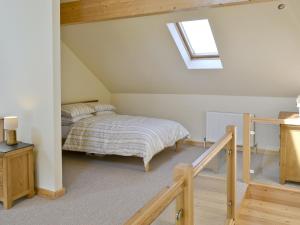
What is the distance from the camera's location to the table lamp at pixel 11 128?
3059 millimetres

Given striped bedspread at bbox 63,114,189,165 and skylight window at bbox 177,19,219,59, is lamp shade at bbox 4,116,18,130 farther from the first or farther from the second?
skylight window at bbox 177,19,219,59

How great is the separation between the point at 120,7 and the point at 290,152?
2546 mm

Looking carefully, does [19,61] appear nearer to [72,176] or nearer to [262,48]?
[72,176]

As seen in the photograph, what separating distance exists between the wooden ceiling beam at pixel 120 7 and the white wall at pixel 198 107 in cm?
237

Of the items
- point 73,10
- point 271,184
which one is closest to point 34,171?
point 73,10

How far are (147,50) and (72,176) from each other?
2165mm

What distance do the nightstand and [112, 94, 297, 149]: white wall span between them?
9.62 ft

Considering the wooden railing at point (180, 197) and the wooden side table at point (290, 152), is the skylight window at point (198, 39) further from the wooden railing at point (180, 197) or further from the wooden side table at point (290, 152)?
the wooden railing at point (180, 197)

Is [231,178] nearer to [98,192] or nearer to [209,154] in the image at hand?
[209,154]

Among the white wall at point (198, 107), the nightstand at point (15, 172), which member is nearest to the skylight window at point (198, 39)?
the white wall at point (198, 107)

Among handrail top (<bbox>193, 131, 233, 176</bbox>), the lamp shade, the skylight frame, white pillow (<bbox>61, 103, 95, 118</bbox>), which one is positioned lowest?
handrail top (<bbox>193, 131, 233, 176</bbox>)

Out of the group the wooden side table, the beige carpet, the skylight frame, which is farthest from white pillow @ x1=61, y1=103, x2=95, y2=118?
the wooden side table

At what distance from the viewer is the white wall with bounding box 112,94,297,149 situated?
4.72m

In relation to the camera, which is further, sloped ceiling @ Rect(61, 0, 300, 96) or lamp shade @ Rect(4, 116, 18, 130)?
sloped ceiling @ Rect(61, 0, 300, 96)
